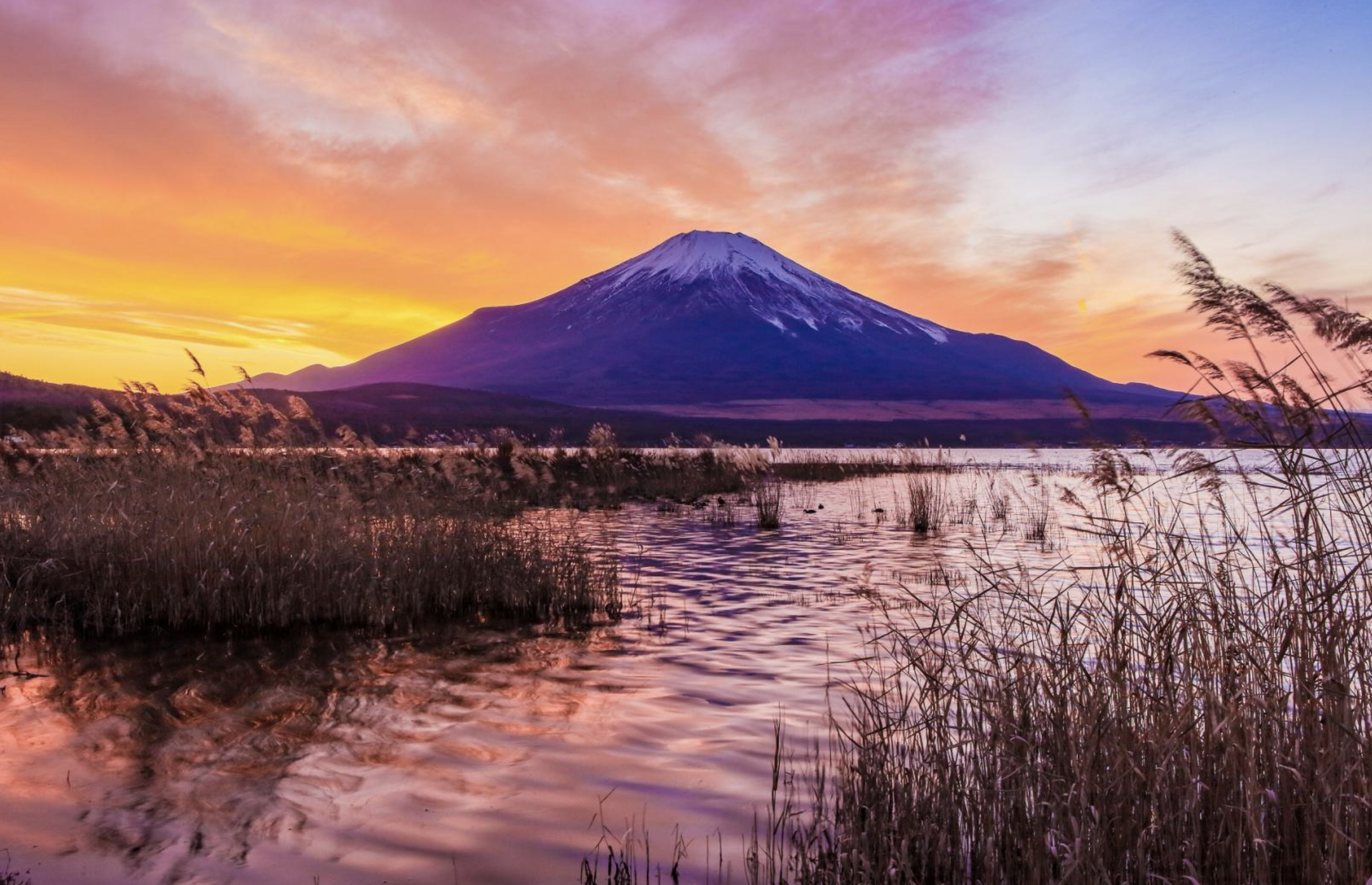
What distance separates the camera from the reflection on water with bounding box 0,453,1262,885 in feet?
14.3

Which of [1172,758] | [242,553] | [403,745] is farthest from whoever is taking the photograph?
[242,553]

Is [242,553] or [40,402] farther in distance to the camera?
[40,402]

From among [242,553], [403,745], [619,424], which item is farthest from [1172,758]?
[619,424]

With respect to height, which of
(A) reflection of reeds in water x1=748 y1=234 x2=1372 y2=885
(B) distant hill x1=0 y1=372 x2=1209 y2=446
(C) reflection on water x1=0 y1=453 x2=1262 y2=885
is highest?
(B) distant hill x1=0 y1=372 x2=1209 y2=446

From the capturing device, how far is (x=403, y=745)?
5.88 meters

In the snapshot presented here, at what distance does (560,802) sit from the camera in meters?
4.97

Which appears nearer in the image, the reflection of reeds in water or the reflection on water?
the reflection of reeds in water

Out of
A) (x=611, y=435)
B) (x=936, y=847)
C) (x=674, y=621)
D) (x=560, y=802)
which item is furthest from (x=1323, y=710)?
(x=611, y=435)

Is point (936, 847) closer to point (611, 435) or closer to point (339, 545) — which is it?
point (339, 545)

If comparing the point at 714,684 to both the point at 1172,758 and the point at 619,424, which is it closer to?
the point at 1172,758

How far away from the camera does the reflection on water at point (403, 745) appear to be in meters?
4.35

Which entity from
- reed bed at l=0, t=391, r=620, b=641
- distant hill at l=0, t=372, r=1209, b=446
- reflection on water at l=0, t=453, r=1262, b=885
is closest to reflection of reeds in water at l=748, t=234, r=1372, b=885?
reflection on water at l=0, t=453, r=1262, b=885

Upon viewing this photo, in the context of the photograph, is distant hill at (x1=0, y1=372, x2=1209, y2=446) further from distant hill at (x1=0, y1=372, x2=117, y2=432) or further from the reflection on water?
the reflection on water

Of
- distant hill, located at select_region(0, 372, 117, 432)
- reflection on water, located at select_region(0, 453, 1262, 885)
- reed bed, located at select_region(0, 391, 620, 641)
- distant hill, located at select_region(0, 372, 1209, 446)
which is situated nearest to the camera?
reflection on water, located at select_region(0, 453, 1262, 885)
